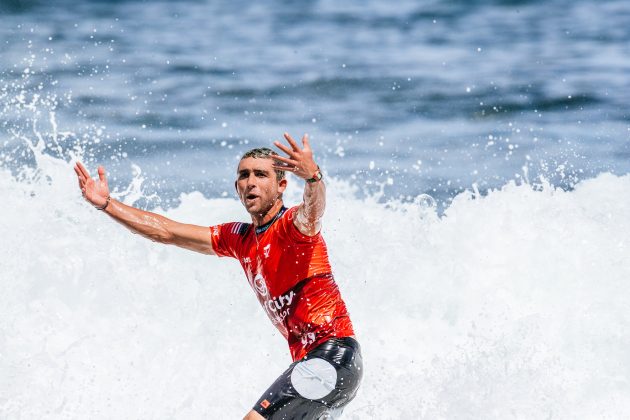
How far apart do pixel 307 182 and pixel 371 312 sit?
3.93 metres

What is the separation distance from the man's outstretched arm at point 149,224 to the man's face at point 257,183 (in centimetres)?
69

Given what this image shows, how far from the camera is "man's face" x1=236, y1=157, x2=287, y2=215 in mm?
5578

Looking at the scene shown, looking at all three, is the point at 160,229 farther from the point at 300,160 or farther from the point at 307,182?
the point at 300,160

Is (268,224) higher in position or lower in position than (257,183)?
lower

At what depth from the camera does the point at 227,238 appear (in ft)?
20.0

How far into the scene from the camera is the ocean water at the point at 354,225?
7.74 m

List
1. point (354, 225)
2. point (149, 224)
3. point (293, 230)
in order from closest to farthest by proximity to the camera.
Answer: point (293, 230) < point (149, 224) < point (354, 225)

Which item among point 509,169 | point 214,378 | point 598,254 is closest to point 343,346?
point 214,378

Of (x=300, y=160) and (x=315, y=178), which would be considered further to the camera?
(x=315, y=178)

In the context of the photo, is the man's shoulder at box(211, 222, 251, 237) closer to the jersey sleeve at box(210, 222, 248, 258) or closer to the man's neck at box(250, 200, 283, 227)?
the jersey sleeve at box(210, 222, 248, 258)

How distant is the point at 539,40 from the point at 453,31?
174 centimetres

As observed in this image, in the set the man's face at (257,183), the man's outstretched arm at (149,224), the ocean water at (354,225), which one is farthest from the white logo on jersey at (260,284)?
the ocean water at (354,225)

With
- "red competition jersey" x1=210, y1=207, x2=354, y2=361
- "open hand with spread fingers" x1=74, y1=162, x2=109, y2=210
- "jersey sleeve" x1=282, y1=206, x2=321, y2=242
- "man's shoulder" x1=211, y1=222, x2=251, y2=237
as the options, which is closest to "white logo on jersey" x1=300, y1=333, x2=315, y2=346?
"red competition jersey" x1=210, y1=207, x2=354, y2=361

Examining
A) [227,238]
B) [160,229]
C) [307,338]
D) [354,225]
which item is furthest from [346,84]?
[307,338]
